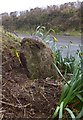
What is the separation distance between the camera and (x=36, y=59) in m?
3.28

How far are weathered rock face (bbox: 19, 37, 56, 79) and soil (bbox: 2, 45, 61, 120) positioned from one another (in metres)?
0.08

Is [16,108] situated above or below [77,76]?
below

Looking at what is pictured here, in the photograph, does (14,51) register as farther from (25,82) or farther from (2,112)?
(2,112)

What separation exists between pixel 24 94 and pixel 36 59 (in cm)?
58

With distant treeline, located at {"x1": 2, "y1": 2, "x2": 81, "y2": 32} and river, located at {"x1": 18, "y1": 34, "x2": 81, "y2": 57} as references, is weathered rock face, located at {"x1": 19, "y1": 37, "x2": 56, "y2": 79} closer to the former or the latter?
river, located at {"x1": 18, "y1": 34, "x2": 81, "y2": 57}

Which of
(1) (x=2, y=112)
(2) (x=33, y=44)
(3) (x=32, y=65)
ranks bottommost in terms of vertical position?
(1) (x=2, y=112)

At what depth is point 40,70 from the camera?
128 inches

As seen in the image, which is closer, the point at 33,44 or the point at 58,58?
the point at 33,44

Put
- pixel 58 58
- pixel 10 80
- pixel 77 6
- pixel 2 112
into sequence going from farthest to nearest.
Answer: pixel 77 6
pixel 58 58
pixel 10 80
pixel 2 112

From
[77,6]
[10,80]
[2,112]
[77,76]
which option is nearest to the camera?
[2,112]

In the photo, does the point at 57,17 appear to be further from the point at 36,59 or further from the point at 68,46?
the point at 36,59

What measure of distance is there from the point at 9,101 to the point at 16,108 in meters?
0.11

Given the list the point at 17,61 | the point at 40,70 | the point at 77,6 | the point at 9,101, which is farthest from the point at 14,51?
the point at 77,6

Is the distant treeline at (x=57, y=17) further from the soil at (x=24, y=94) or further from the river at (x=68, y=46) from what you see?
the soil at (x=24, y=94)
